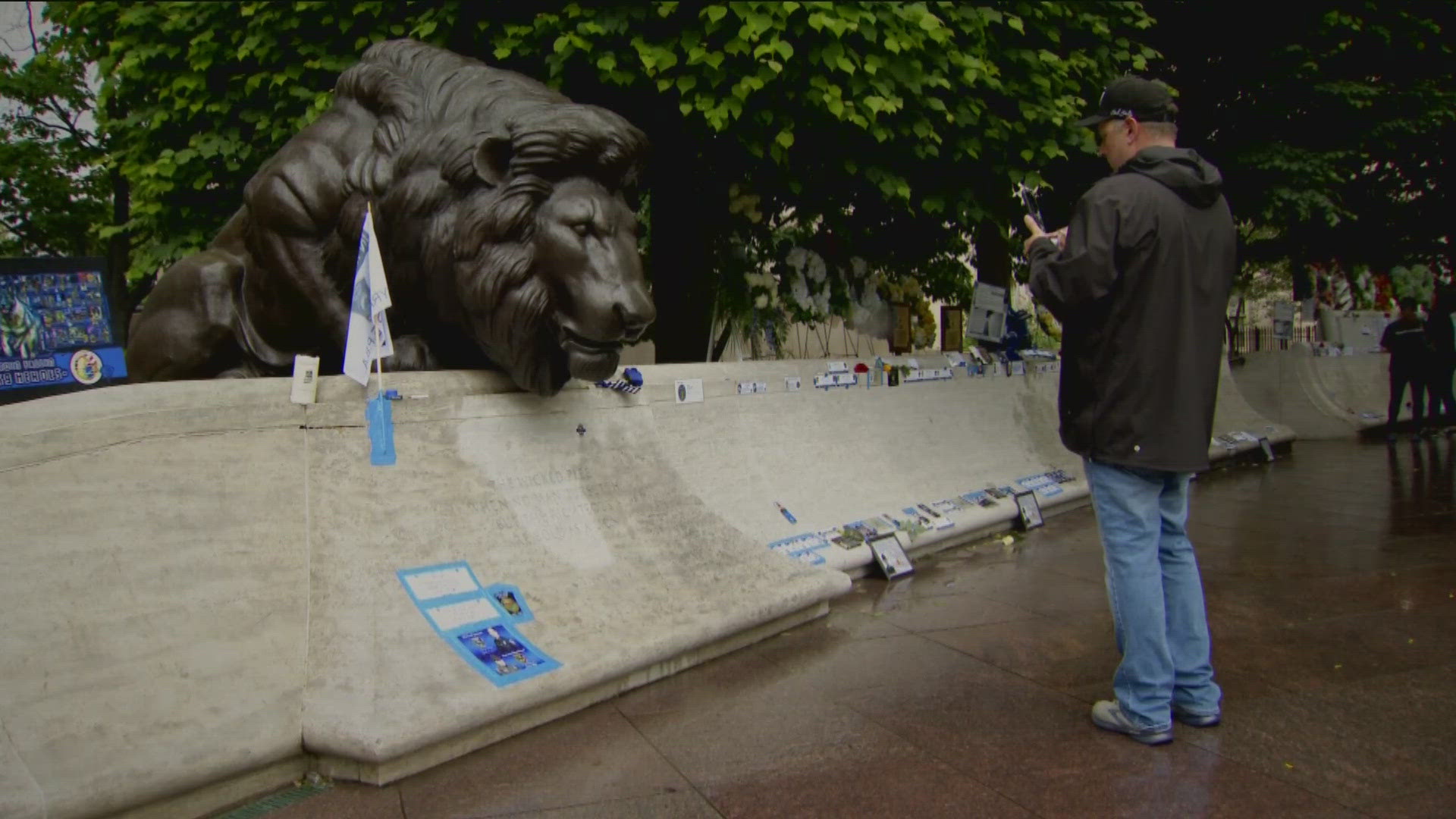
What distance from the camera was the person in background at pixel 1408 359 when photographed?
14023mm

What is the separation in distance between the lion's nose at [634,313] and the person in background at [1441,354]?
14.2 m

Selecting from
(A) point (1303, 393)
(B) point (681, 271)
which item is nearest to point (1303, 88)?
(A) point (1303, 393)

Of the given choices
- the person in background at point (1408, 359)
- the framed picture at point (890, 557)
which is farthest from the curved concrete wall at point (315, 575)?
the person in background at point (1408, 359)

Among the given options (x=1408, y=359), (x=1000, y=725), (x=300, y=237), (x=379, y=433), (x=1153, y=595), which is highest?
(x=300, y=237)

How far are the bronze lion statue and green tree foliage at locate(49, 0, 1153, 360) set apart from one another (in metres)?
2.25

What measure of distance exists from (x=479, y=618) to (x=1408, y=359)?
14726mm

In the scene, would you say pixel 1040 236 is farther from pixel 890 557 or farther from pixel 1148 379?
pixel 890 557

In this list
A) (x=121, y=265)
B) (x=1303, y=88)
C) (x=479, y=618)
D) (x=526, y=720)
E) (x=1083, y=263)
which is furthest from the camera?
(x=121, y=265)

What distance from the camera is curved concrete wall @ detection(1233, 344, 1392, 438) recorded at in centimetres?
1452

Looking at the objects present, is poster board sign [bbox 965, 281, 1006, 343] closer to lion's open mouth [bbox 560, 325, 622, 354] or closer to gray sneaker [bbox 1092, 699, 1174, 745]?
lion's open mouth [bbox 560, 325, 622, 354]

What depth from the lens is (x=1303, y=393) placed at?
14.7m

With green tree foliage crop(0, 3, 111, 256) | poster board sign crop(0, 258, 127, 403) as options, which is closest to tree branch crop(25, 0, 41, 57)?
green tree foliage crop(0, 3, 111, 256)

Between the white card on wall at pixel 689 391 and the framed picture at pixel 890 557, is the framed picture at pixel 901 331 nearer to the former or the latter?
the framed picture at pixel 890 557

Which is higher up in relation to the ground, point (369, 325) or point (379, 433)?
point (369, 325)
